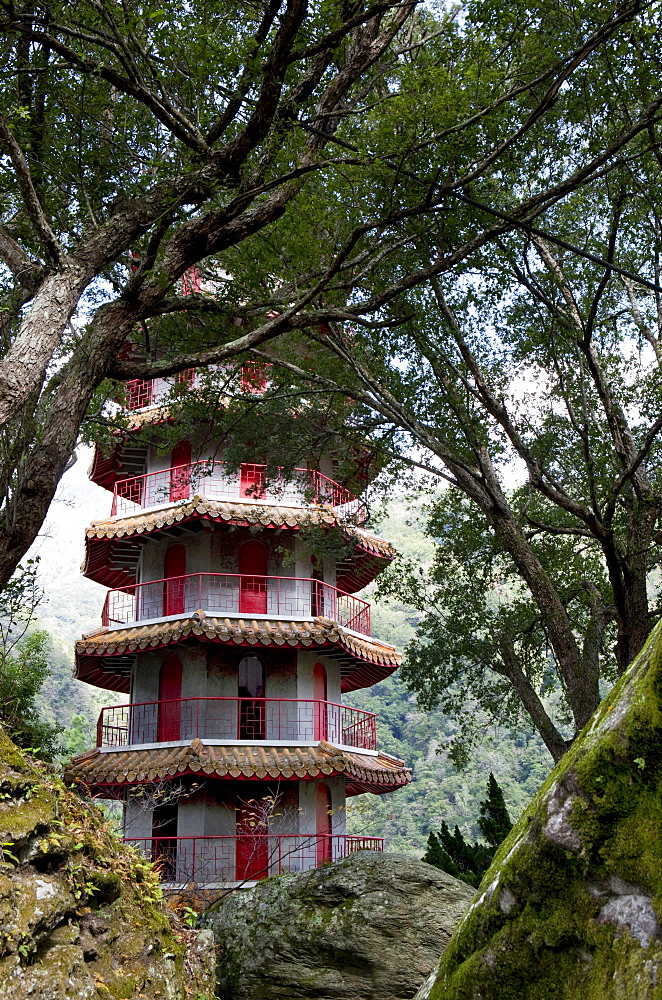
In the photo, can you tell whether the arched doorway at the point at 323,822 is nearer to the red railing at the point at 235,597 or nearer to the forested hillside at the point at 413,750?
the red railing at the point at 235,597

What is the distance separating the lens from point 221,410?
13.5 meters

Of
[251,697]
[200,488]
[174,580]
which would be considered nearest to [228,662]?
[251,697]

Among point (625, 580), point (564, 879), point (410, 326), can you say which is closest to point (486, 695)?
point (625, 580)

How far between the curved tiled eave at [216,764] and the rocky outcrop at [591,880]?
535 inches

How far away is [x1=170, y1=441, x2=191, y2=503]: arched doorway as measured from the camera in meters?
18.8

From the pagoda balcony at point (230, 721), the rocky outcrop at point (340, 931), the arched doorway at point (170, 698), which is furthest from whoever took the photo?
the arched doorway at point (170, 698)

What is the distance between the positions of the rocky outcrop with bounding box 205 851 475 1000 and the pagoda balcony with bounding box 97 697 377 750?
23.8ft

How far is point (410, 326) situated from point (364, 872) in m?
7.09

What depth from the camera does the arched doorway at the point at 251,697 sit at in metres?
17.8

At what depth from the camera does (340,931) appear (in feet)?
29.8

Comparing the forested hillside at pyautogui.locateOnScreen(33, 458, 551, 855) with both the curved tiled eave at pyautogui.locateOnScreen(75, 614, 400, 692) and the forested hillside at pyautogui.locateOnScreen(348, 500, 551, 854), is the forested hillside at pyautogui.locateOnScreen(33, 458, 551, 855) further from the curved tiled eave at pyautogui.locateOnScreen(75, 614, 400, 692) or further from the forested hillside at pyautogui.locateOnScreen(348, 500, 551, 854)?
the curved tiled eave at pyautogui.locateOnScreen(75, 614, 400, 692)

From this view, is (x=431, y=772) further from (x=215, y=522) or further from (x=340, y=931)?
(x=340, y=931)

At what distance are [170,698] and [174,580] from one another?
2.59 metres

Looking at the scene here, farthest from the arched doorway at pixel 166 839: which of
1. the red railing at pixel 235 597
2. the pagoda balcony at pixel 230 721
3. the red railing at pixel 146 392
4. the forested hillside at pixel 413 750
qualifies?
the forested hillside at pixel 413 750
